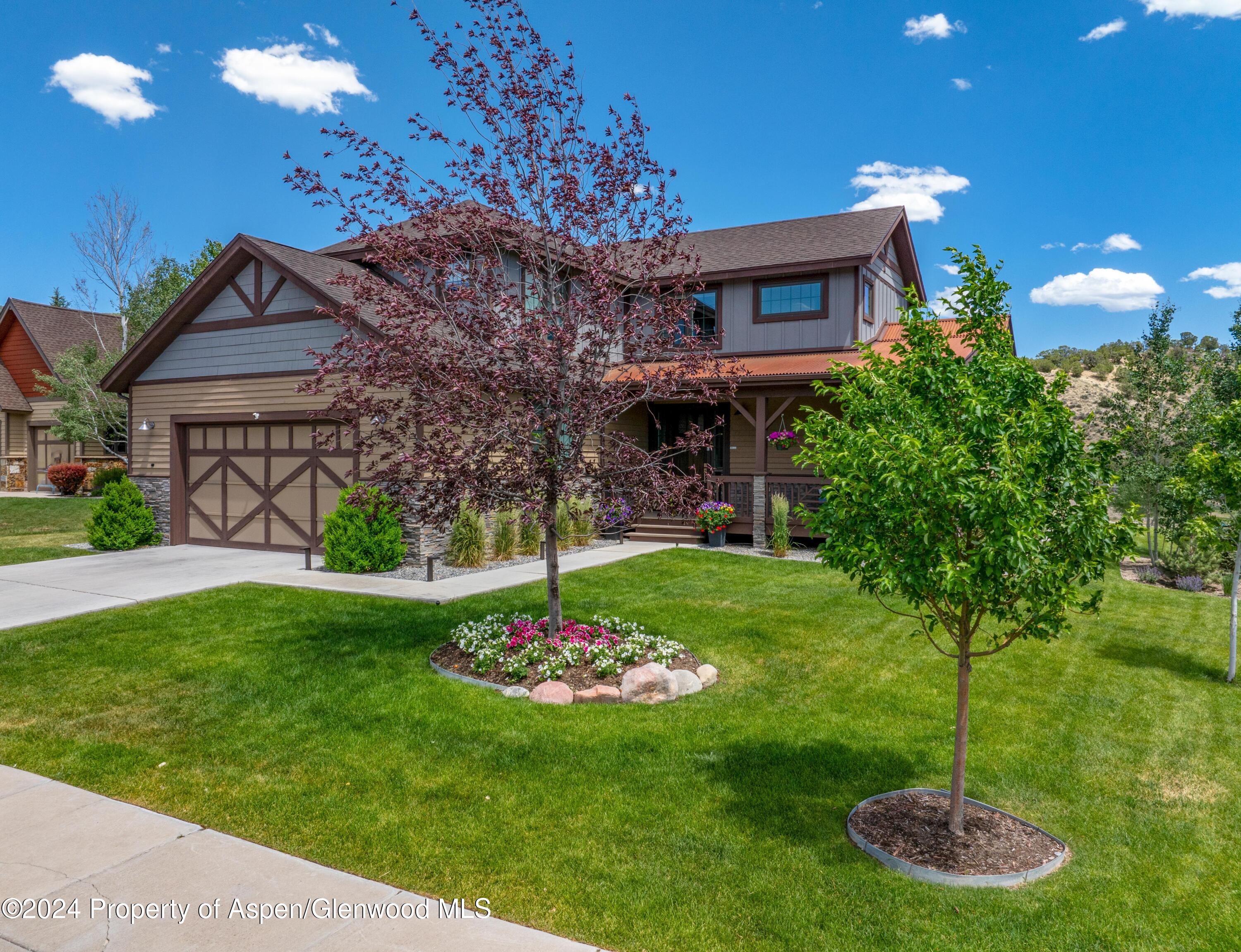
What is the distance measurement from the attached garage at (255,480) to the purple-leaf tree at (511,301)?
21.5 feet

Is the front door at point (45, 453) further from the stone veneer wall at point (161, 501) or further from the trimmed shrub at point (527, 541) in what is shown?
the trimmed shrub at point (527, 541)

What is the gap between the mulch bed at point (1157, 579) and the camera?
548 inches

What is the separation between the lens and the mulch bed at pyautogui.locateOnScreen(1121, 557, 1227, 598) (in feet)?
45.7

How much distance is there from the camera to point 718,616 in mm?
9297

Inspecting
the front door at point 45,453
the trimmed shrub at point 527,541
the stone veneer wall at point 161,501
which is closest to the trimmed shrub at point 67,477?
the front door at point 45,453

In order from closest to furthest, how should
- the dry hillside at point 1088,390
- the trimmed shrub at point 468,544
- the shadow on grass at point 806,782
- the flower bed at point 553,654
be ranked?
the shadow on grass at point 806,782
the flower bed at point 553,654
the trimmed shrub at point 468,544
the dry hillside at point 1088,390

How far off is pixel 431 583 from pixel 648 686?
18.8 ft

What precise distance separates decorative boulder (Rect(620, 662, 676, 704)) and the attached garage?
8253mm

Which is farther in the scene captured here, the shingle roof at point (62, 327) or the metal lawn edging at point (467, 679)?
the shingle roof at point (62, 327)

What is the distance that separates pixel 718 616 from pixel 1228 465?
17.8ft

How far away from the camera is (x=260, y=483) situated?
14.8 m

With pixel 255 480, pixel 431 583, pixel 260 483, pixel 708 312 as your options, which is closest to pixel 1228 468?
pixel 431 583

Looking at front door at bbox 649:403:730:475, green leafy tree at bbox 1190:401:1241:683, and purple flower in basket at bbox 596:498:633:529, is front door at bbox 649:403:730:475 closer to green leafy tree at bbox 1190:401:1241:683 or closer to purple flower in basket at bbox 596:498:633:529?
purple flower in basket at bbox 596:498:633:529

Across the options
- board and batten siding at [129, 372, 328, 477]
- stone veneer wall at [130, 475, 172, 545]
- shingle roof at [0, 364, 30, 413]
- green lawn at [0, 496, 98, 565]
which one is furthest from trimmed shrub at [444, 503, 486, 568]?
shingle roof at [0, 364, 30, 413]
